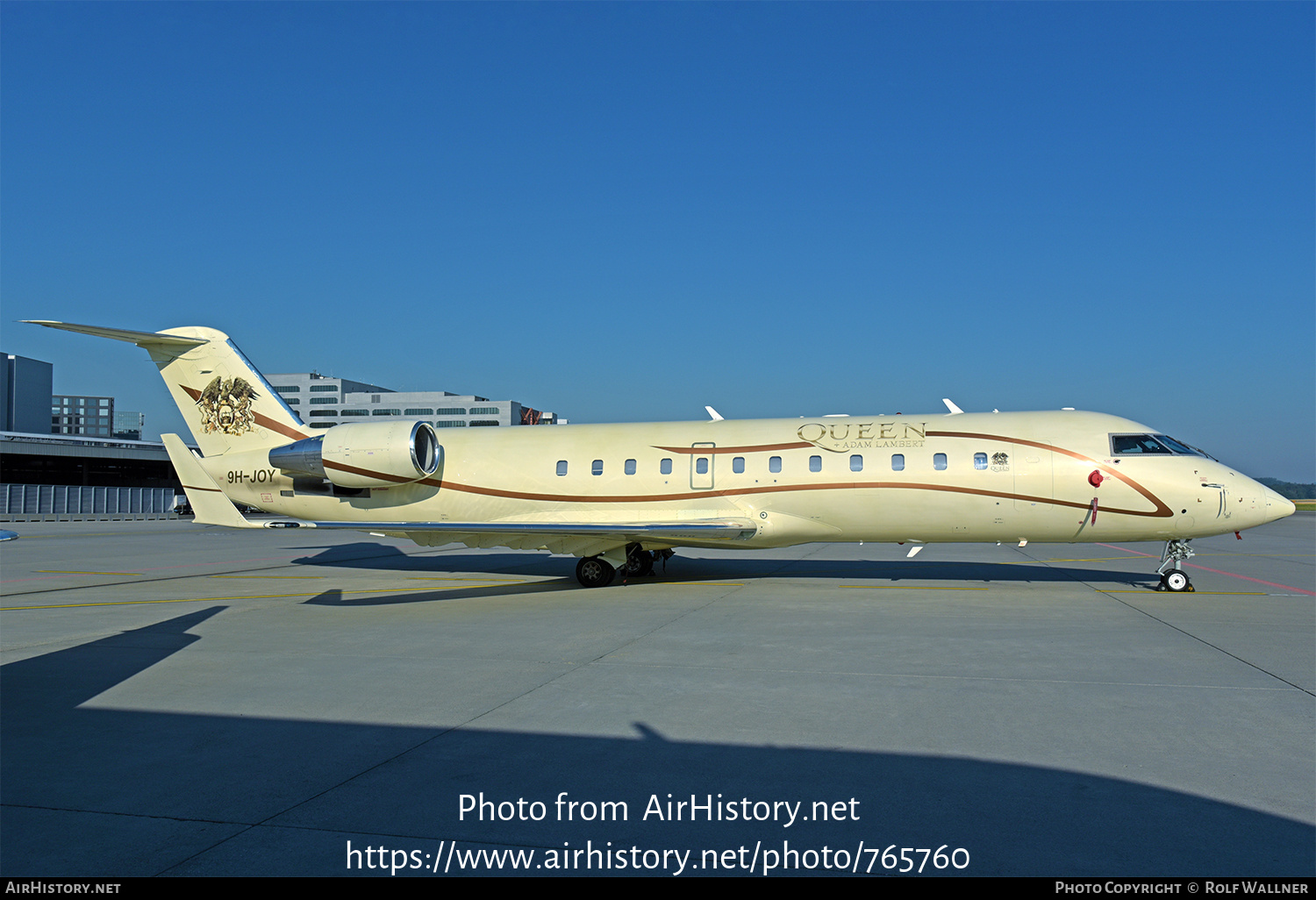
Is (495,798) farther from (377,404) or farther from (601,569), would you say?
(377,404)

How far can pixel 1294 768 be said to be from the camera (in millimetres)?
5320

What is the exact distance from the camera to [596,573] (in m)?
15.6

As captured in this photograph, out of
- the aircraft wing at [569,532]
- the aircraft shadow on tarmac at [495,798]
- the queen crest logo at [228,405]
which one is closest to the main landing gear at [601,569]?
the aircraft wing at [569,532]

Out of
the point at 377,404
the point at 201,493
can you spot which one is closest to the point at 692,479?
the point at 201,493

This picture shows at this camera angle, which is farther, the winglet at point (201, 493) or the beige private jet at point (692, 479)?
the beige private jet at point (692, 479)

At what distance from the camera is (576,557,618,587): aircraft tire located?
51.0 ft

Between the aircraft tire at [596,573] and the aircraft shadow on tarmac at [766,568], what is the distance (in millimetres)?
540

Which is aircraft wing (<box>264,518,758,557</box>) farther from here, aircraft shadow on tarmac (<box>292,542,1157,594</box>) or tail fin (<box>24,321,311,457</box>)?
tail fin (<box>24,321,311,457</box>)

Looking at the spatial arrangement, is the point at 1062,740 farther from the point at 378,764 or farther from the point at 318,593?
the point at 318,593

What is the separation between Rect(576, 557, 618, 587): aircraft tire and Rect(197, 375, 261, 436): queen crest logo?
302 inches

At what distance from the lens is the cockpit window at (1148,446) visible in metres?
13.8

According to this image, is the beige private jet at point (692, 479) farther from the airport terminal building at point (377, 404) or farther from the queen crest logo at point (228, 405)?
the airport terminal building at point (377, 404)
